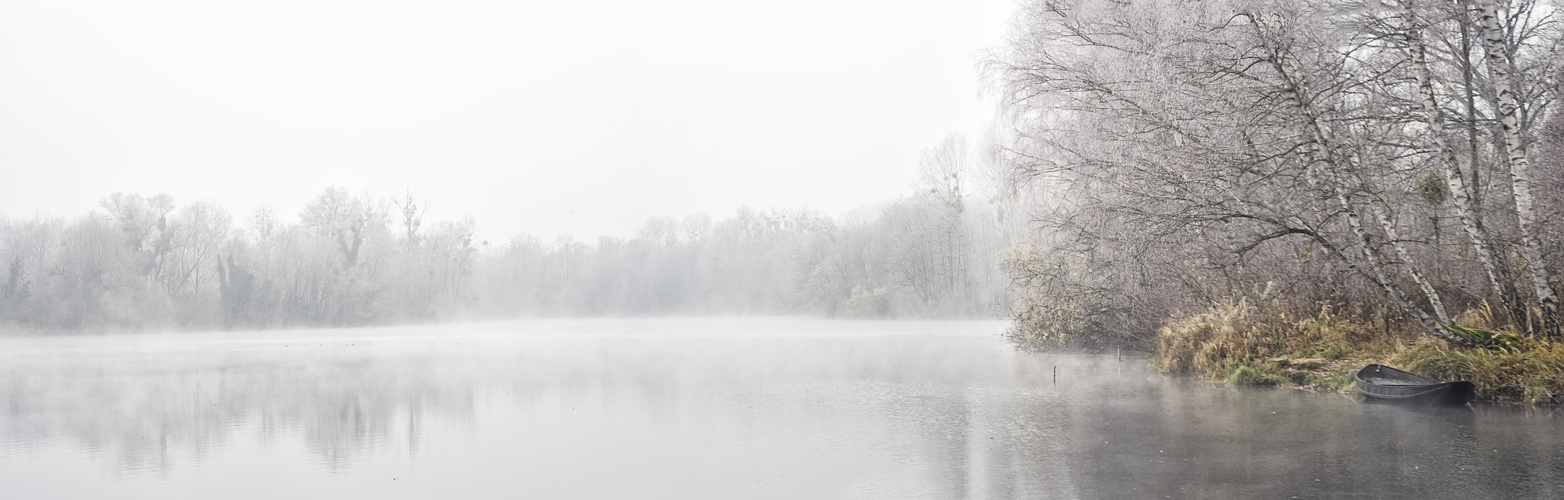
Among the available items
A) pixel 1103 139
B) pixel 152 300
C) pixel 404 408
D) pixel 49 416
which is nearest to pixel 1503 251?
pixel 1103 139

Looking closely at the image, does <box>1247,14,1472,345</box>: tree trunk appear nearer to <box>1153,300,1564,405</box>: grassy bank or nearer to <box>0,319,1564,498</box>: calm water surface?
<box>1153,300,1564,405</box>: grassy bank

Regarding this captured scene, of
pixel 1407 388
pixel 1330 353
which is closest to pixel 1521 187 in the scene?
pixel 1407 388

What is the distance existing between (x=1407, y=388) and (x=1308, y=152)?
3.00 meters

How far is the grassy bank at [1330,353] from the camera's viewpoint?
10.9 meters

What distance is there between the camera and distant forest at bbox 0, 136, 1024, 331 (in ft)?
179

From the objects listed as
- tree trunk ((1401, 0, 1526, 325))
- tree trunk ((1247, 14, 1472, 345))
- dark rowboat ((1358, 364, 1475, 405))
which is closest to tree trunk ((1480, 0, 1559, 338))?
tree trunk ((1401, 0, 1526, 325))

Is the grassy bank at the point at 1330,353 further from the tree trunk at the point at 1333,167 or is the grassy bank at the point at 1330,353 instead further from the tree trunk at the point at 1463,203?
the tree trunk at the point at 1463,203

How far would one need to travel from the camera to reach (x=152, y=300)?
185 feet

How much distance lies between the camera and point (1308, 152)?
1209 cm

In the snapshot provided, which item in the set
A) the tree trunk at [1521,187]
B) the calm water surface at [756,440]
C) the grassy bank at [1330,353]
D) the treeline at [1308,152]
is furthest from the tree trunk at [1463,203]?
the calm water surface at [756,440]

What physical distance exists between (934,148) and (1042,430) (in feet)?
163

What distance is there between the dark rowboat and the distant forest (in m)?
33.1

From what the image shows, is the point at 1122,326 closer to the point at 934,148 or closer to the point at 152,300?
the point at 934,148

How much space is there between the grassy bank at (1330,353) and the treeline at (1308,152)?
0.33 meters
